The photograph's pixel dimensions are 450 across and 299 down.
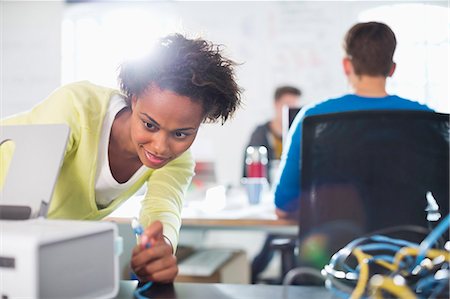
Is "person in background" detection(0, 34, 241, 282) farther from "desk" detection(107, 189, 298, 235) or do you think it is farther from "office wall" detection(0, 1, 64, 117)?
Answer: "office wall" detection(0, 1, 64, 117)

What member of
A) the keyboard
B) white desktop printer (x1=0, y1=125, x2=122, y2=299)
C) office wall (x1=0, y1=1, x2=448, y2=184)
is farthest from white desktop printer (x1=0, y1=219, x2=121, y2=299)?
office wall (x1=0, y1=1, x2=448, y2=184)

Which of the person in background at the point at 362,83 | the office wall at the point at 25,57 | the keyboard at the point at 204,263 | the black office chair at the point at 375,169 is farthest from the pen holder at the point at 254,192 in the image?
the office wall at the point at 25,57

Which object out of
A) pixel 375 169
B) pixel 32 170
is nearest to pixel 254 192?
pixel 375 169

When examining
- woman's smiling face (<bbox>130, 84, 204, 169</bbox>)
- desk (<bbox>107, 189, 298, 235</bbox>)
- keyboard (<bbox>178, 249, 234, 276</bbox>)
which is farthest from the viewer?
keyboard (<bbox>178, 249, 234, 276</bbox>)

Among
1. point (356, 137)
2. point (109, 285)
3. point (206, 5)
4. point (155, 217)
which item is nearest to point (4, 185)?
point (109, 285)

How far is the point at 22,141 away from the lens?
2.46 ft

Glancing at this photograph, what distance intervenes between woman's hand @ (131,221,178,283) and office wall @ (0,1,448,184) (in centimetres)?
317

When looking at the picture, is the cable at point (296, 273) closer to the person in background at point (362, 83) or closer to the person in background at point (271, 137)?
→ the person in background at point (362, 83)

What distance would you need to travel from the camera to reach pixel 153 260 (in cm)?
81

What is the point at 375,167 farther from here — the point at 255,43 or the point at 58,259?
the point at 255,43

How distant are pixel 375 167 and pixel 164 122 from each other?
0.58 metres

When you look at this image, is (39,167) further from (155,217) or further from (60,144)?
(155,217)

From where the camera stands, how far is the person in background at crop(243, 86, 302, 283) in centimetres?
351

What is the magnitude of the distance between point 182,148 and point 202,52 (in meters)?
0.19
